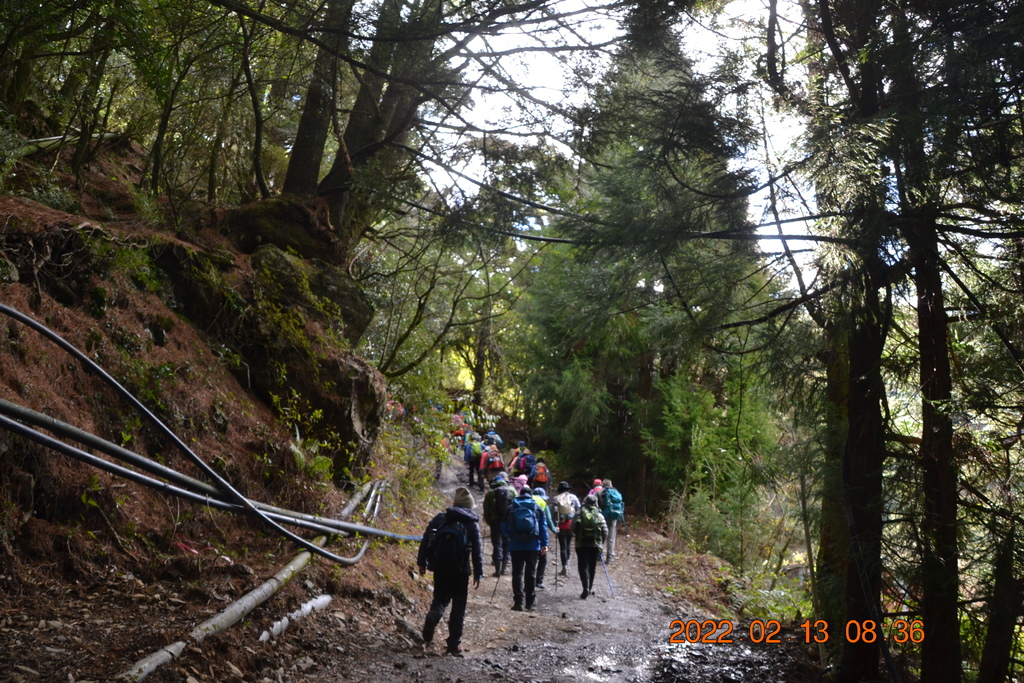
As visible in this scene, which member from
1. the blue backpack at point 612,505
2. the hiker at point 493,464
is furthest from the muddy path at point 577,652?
the hiker at point 493,464

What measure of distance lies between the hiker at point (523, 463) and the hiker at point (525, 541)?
26.6 feet

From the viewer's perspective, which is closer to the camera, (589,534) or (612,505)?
(589,534)

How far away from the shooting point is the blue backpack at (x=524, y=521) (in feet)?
33.9

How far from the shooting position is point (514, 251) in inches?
483

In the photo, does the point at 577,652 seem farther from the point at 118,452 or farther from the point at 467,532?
the point at 118,452

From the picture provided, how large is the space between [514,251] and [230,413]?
18.7 ft

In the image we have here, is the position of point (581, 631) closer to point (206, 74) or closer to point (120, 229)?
point (120, 229)

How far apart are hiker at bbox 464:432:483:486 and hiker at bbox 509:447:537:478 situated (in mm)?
1631

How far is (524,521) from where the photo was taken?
34.0 ft

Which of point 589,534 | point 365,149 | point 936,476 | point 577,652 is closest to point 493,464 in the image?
point 589,534

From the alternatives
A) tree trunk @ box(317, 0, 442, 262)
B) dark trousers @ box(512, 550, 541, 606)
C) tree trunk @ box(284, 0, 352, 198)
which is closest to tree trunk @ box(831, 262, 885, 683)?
dark trousers @ box(512, 550, 541, 606)

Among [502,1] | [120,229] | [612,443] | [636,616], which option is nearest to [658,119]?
[502,1]

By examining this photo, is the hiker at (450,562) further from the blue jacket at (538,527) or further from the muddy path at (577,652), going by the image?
the blue jacket at (538,527)

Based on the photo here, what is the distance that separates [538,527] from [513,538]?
410 mm
